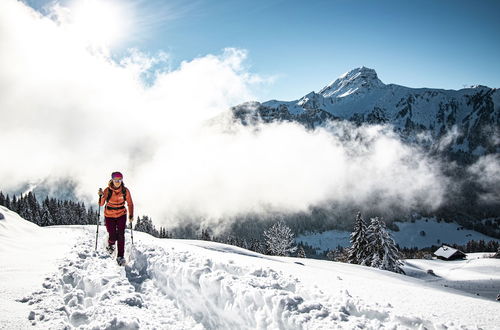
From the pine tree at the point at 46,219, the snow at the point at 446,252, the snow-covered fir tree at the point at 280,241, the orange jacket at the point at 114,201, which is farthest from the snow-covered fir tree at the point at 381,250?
the pine tree at the point at 46,219


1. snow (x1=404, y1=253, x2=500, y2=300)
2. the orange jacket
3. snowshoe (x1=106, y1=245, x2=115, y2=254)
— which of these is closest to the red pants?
the orange jacket

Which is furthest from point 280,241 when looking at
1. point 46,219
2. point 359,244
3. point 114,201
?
point 46,219

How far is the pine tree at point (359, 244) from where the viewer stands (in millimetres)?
48125

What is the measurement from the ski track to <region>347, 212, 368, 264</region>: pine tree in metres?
43.8

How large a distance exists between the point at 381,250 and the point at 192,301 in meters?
44.5

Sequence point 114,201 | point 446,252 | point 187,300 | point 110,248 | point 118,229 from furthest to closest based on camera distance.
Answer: point 446,252 → point 110,248 → point 114,201 → point 118,229 → point 187,300

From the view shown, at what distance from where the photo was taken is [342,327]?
5629mm

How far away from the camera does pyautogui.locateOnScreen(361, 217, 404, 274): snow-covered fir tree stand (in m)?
44.1

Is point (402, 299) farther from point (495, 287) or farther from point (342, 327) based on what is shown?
point (495, 287)

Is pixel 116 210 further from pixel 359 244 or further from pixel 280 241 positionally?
pixel 280 241

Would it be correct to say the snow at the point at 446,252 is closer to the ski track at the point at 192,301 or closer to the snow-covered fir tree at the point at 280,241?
the snow-covered fir tree at the point at 280,241

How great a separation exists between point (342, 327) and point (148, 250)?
30.6 ft

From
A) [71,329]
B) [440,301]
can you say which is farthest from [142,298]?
[440,301]

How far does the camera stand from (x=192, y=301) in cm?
811
